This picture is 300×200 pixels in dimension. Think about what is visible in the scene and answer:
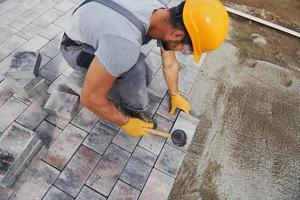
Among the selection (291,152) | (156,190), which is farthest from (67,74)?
(291,152)

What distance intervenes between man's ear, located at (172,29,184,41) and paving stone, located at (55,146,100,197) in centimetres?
171

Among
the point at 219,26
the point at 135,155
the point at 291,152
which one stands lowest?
the point at 291,152

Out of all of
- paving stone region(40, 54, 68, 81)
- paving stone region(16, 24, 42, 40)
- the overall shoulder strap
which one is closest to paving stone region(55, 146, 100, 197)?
paving stone region(40, 54, 68, 81)

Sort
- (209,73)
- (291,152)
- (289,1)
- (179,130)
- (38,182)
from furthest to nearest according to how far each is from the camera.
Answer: (289,1) < (209,73) < (291,152) < (179,130) < (38,182)

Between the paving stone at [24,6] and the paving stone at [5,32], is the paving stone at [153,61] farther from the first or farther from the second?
the paving stone at [24,6]

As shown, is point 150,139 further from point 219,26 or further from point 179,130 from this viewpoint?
point 219,26

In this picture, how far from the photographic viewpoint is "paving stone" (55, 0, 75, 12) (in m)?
5.09

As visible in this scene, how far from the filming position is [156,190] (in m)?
3.27

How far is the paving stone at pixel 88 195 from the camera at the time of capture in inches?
122

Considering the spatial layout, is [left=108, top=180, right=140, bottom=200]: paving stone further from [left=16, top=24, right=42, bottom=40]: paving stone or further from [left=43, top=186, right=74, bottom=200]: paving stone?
[left=16, top=24, right=42, bottom=40]: paving stone

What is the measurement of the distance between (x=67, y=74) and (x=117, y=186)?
1.83 meters

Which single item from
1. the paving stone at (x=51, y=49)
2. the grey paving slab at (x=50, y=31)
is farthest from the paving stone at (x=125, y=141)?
the grey paving slab at (x=50, y=31)

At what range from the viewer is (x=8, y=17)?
4.76 metres

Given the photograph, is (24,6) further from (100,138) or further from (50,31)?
(100,138)
